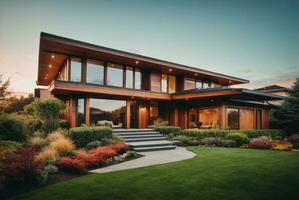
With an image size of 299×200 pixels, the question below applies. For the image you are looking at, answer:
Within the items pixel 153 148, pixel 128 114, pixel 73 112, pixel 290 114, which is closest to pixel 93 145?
pixel 153 148

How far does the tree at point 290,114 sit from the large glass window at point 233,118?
5.51 meters

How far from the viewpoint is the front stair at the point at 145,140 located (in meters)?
11.5

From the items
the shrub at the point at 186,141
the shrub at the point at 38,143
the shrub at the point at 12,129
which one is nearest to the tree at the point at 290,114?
the shrub at the point at 186,141

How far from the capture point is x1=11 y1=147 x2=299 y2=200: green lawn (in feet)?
14.6

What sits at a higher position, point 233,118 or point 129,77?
point 129,77

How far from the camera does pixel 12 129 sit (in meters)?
10.0

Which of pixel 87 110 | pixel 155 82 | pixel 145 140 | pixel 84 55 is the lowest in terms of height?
pixel 145 140

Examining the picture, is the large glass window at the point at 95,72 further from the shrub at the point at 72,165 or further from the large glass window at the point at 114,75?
the shrub at the point at 72,165

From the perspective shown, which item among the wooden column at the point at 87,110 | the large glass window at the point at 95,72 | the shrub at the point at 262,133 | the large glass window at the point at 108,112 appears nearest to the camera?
the wooden column at the point at 87,110

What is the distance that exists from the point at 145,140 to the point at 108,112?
19.1 feet

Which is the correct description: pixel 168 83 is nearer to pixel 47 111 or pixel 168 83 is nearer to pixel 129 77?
pixel 129 77

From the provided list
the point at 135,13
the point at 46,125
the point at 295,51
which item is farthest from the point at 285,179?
the point at 295,51

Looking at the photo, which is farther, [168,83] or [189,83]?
[189,83]

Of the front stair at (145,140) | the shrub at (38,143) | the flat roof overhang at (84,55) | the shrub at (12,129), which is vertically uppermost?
the flat roof overhang at (84,55)
